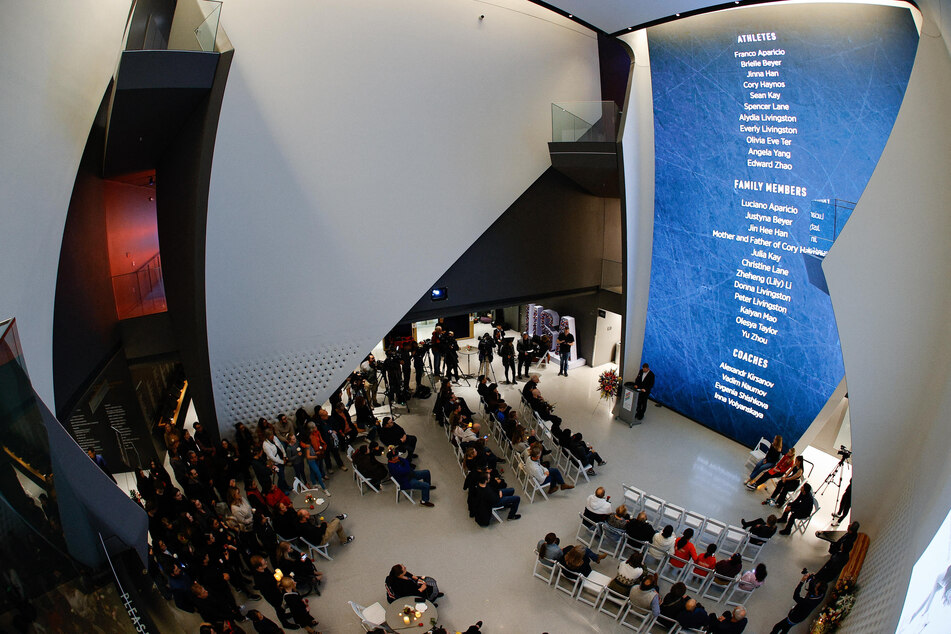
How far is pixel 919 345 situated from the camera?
6.29 metres

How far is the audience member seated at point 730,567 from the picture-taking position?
6.39 metres

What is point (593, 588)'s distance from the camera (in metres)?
6.44

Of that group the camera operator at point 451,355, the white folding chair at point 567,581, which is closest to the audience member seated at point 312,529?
the white folding chair at point 567,581

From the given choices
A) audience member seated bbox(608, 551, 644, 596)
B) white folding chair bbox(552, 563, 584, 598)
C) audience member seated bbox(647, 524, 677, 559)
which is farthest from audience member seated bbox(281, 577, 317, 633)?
audience member seated bbox(647, 524, 677, 559)

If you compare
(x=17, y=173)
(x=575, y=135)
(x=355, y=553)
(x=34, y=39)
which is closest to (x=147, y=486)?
(x=355, y=553)

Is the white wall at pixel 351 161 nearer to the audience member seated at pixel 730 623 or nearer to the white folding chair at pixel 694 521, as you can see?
the white folding chair at pixel 694 521

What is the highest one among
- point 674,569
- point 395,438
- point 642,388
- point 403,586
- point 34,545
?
point 34,545

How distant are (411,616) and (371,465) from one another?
2.96 metres

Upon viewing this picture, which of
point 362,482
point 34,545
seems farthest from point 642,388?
point 34,545

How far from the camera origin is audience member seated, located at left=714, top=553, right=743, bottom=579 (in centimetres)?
639

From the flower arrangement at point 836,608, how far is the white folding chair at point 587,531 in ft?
8.45

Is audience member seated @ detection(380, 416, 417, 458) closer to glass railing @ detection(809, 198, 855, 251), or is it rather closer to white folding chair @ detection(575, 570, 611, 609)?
white folding chair @ detection(575, 570, 611, 609)

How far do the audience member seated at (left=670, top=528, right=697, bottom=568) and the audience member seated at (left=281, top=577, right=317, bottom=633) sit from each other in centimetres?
432

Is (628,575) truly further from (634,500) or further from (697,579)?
(634,500)
